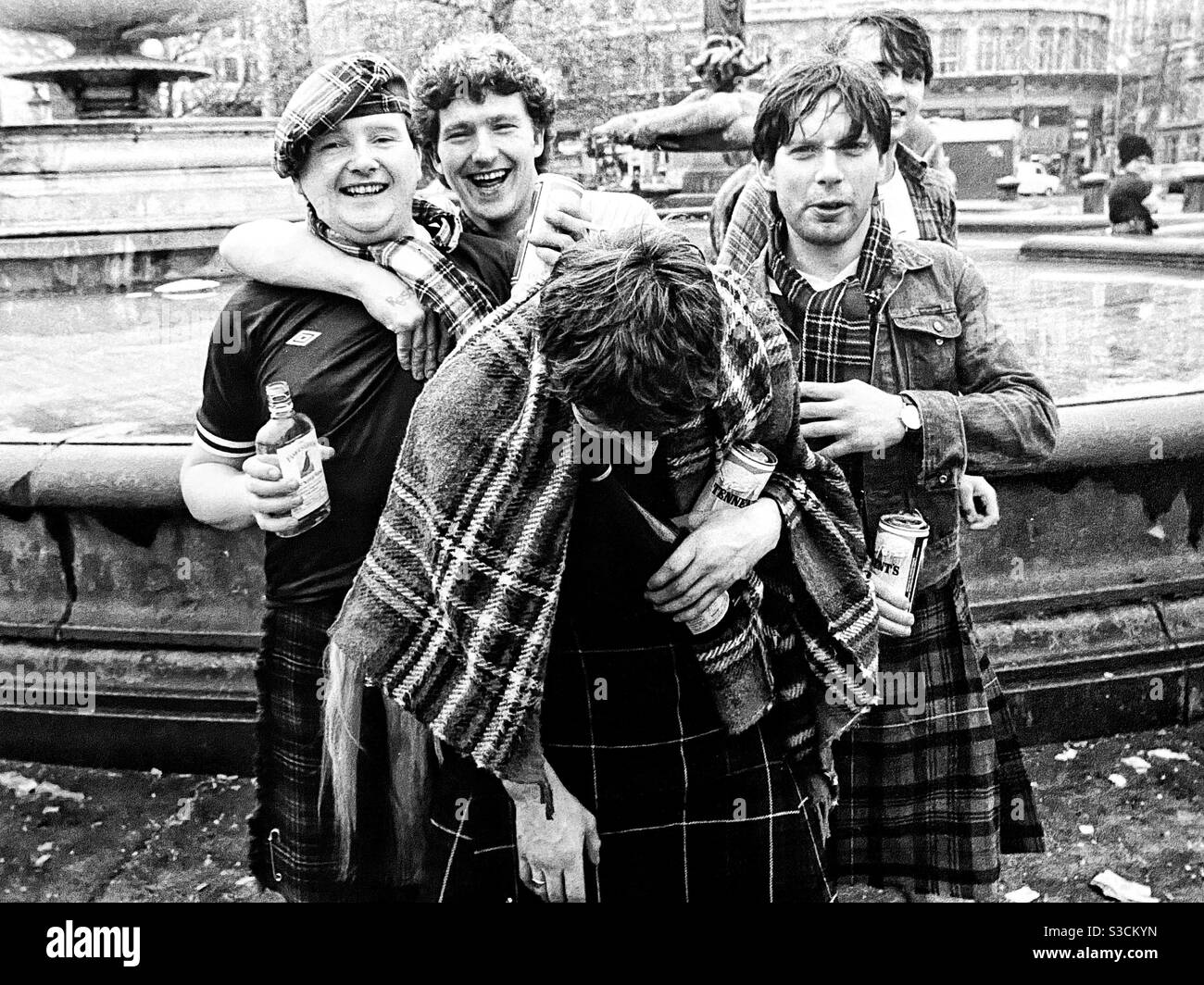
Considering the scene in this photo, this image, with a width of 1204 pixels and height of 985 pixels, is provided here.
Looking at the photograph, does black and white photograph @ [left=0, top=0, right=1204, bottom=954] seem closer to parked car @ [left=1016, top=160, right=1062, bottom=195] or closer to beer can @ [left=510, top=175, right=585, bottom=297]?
beer can @ [left=510, top=175, right=585, bottom=297]

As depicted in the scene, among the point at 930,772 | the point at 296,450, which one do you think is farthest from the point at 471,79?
the point at 930,772

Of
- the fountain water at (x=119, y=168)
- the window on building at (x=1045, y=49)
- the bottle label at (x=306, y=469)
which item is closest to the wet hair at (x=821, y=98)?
the bottle label at (x=306, y=469)

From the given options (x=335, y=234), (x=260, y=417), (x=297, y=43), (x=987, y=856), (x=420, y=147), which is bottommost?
(x=987, y=856)

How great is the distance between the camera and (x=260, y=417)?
7.61 feet

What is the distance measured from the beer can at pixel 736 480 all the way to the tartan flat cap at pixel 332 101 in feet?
3.16

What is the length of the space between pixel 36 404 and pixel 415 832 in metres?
3.63

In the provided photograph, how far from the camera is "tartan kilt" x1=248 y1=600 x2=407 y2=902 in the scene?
7.80 ft

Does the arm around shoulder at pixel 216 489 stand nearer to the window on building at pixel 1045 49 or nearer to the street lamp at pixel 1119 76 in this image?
the street lamp at pixel 1119 76

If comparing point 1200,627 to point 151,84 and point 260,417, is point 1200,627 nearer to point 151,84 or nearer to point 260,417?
point 260,417

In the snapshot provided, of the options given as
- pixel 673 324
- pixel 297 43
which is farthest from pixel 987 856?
pixel 297 43

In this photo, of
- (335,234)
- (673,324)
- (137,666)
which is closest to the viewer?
(673,324)

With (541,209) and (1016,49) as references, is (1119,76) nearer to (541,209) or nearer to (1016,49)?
(1016,49)

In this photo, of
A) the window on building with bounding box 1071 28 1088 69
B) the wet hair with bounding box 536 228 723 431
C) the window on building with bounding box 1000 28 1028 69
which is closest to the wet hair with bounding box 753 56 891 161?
the wet hair with bounding box 536 228 723 431

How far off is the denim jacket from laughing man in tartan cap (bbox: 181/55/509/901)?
659mm
